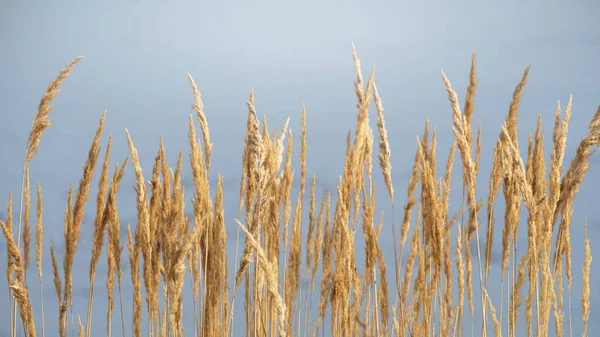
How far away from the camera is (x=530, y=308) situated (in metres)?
2.73

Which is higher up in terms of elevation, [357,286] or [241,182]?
[241,182]

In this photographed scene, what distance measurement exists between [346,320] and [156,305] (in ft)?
2.59

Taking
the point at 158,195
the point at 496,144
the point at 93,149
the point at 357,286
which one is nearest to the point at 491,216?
the point at 496,144

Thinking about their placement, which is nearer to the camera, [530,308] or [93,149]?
[93,149]

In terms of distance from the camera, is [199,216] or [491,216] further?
[491,216]

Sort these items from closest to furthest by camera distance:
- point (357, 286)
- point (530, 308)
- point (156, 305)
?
point (357, 286) → point (156, 305) → point (530, 308)

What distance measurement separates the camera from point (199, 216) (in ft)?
7.29

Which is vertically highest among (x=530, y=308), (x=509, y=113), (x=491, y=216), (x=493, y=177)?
(x=509, y=113)

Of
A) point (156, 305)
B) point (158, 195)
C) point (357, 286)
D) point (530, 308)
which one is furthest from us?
point (530, 308)

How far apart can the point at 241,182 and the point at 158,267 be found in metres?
0.47

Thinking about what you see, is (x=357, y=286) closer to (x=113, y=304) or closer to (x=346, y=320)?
(x=346, y=320)

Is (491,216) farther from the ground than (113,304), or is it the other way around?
(491,216)

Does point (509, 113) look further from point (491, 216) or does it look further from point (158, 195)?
point (158, 195)

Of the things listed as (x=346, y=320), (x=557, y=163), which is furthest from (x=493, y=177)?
(x=346, y=320)
